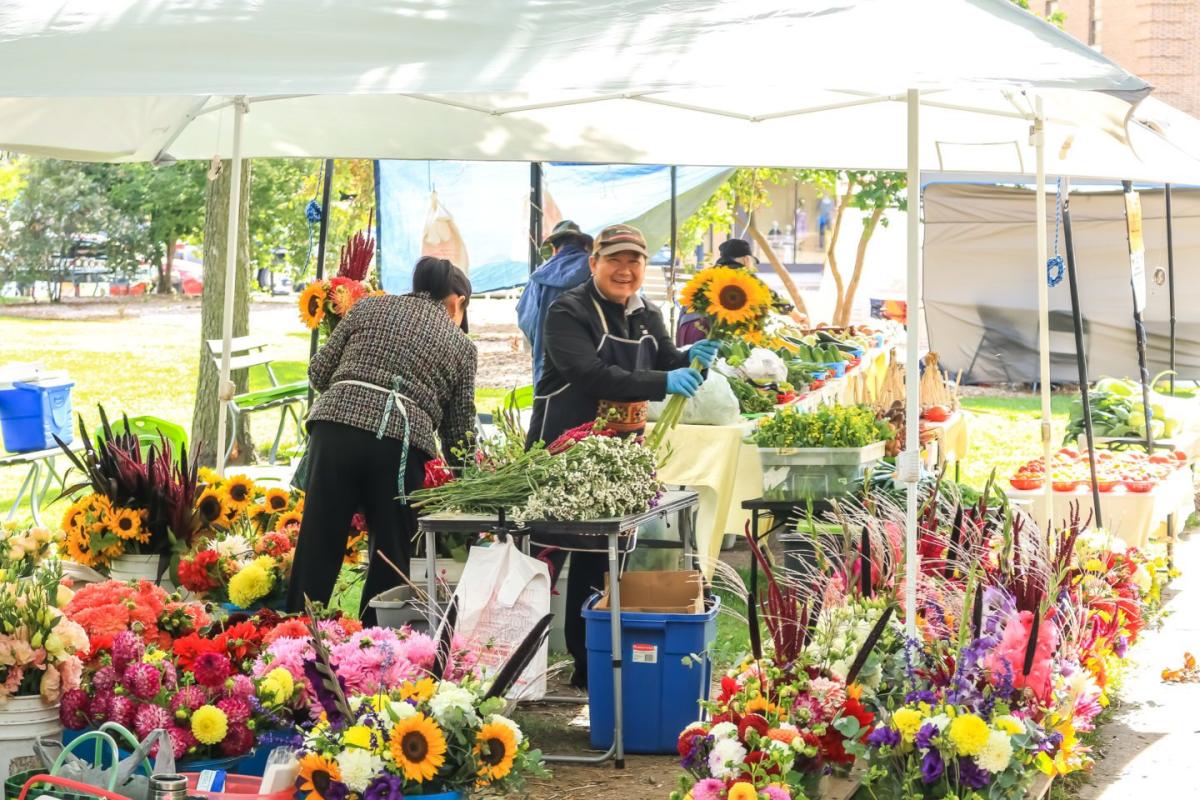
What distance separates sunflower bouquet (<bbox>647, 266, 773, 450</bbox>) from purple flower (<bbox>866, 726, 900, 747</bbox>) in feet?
6.07

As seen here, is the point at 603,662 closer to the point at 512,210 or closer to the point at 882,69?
the point at 882,69

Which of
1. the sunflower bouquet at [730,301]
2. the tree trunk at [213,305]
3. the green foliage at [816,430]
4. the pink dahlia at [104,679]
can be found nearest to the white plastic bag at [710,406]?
the green foliage at [816,430]

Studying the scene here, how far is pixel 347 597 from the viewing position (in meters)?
7.65

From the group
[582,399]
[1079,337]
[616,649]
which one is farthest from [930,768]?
[1079,337]

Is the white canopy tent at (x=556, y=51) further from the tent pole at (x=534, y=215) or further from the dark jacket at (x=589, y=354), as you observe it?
the tent pole at (x=534, y=215)

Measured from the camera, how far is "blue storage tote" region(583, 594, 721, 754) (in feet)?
16.0

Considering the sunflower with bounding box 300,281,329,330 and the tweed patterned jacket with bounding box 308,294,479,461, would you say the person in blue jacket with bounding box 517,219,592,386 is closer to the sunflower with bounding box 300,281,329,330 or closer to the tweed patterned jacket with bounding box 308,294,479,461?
the sunflower with bounding box 300,281,329,330

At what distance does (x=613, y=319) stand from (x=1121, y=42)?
3255 cm

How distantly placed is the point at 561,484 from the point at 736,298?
0.95 metres

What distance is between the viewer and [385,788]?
3.28m

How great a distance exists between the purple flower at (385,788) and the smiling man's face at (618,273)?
2667mm

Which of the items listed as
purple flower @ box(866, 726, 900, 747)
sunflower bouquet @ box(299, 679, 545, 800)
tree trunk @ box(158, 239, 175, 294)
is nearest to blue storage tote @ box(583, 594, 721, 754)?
purple flower @ box(866, 726, 900, 747)

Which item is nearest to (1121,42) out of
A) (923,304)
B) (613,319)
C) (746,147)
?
(923,304)

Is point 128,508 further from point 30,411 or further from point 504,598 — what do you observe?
point 30,411
